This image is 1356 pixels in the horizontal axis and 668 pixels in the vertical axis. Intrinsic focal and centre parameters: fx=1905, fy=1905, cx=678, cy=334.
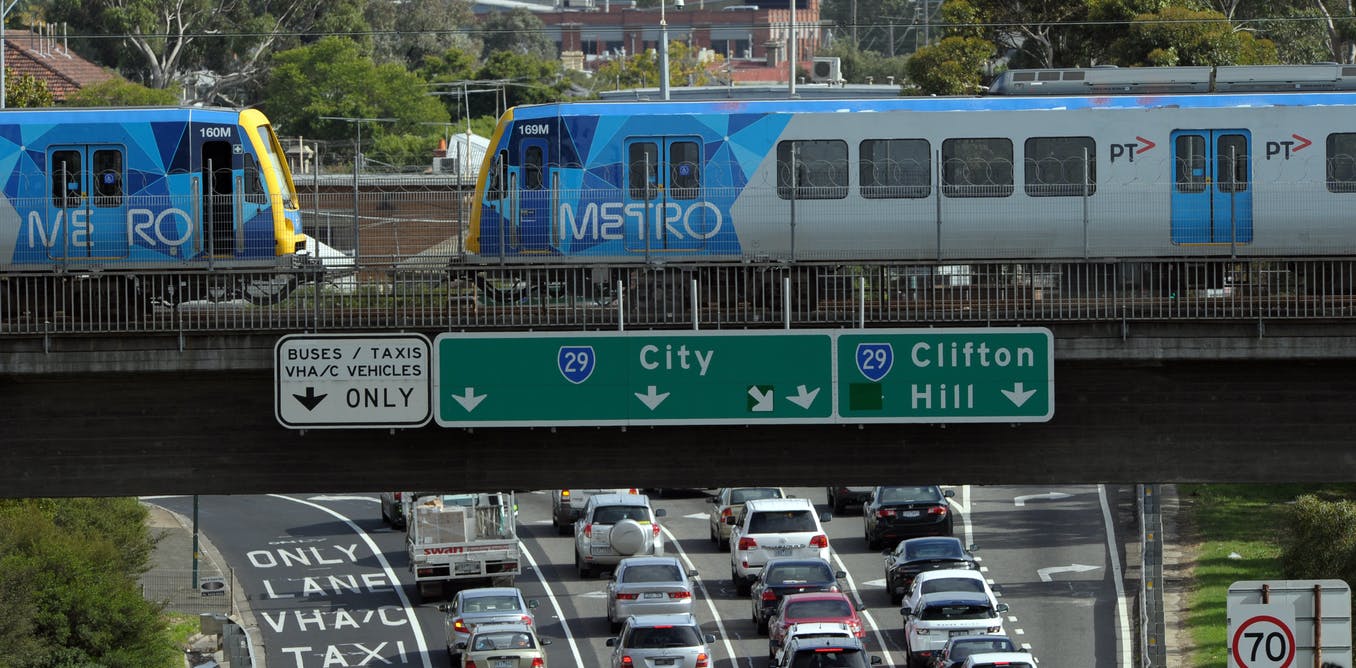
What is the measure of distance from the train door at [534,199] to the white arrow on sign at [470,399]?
475 centimetres

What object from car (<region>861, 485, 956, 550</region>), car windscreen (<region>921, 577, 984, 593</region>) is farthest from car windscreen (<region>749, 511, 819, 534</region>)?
car windscreen (<region>921, 577, 984, 593</region>)

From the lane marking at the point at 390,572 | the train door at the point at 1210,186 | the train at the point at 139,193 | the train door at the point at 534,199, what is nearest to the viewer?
the train at the point at 139,193

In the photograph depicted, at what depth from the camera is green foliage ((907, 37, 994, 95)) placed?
55.5 meters

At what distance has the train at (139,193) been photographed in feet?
94.7

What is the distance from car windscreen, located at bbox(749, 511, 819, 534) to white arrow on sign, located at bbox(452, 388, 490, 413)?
1860cm

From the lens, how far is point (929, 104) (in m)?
30.1

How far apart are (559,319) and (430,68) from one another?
304 ft

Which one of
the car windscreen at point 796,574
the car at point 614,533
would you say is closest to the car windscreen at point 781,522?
the car at point 614,533

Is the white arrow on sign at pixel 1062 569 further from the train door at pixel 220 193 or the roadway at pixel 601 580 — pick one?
the train door at pixel 220 193

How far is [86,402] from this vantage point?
25641 millimetres

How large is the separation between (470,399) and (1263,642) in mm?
12876

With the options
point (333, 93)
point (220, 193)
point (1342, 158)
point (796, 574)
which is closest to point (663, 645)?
point (796, 574)

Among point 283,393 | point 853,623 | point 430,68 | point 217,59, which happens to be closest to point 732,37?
point 430,68

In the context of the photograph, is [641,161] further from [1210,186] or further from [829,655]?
[829,655]
